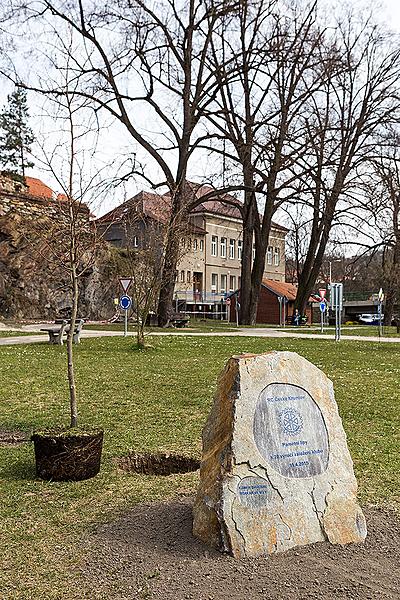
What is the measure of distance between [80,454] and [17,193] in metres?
31.0

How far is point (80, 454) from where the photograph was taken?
623cm

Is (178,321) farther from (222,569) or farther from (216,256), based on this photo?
(216,256)

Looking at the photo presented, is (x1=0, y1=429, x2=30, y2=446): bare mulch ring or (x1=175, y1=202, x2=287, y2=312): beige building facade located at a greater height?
(x1=175, y1=202, x2=287, y2=312): beige building facade

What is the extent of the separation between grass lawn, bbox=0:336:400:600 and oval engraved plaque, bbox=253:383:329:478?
129 centimetres

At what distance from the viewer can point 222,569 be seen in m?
4.24

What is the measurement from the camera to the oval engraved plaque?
182 inches

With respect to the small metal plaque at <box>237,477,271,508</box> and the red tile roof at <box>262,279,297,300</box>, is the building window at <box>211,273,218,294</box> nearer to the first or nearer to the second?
the red tile roof at <box>262,279,297,300</box>

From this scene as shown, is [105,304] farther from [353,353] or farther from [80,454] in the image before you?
[80,454]

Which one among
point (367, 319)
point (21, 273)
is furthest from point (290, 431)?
point (367, 319)

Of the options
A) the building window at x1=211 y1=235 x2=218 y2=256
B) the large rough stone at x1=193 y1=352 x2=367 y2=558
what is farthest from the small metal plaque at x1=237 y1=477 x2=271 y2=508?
the building window at x1=211 y1=235 x2=218 y2=256

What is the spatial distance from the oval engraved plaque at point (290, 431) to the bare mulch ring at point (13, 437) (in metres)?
3.94

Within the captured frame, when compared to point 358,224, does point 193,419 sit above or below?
below

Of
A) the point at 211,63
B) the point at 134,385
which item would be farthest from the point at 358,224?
the point at 134,385

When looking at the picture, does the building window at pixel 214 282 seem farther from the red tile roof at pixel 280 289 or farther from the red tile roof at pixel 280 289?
the red tile roof at pixel 280 289
